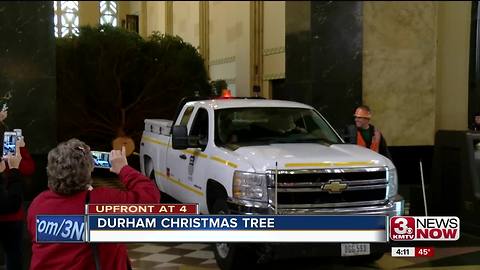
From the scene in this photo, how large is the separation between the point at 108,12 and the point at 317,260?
228 inches

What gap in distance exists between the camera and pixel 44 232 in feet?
10.4

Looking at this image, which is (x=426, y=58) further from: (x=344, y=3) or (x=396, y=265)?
(x=396, y=265)

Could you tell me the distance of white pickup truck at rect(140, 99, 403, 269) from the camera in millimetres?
5918

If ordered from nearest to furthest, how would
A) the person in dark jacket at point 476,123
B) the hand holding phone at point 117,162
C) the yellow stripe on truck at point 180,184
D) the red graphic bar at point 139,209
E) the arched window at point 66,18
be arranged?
the red graphic bar at point 139,209 → the hand holding phone at point 117,162 → the yellow stripe on truck at point 180,184 → the person in dark jacket at point 476,123 → the arched window at point 66,18

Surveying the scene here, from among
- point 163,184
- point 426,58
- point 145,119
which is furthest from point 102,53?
point 426,58

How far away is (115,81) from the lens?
390 inches

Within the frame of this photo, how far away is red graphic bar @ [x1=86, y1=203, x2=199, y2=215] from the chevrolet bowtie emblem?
2275 mm

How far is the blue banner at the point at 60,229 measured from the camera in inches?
124

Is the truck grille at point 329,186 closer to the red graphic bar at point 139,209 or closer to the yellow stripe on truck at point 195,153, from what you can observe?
the yellow stripe on truck at point 195,153

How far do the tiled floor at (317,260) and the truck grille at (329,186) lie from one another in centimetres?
93

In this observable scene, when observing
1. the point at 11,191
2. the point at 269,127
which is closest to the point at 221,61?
the point at 269,127

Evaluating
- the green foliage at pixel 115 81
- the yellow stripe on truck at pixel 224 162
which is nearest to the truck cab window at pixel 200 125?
the yellow stripe on truck at pixel 224 162

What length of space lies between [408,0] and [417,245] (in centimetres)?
889

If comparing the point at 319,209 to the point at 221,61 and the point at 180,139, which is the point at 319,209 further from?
the point at 221,61
